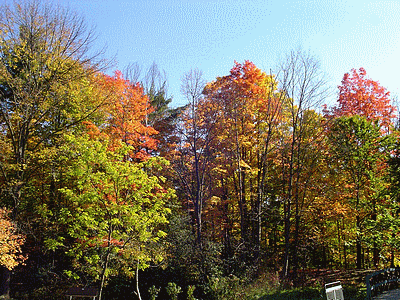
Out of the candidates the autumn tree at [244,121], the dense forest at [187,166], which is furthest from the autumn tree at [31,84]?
the autumn tree at [244,121]

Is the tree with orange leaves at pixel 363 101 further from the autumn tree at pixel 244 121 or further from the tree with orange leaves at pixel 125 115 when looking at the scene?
the tree with orange leaves at pixel 125 115

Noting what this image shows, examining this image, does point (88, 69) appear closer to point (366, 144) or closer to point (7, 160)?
point (7, 160)

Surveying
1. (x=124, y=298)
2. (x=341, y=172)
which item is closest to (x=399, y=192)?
(x=341, y=172)

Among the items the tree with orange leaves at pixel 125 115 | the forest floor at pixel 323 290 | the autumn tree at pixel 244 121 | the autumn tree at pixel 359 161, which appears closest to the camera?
the forest floor at pixel 323 290

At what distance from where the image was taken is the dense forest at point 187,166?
13.7 metres

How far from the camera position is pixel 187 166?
64.5ft

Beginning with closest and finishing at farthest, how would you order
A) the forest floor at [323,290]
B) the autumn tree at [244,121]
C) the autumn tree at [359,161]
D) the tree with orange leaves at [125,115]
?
1. the forest floor at [323,290]
2. the autumn tree at [359,161]
3. the tree with orange leaves at [125,115]
4. the autumn tree at [244,121]

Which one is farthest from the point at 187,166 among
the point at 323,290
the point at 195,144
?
the point at 323,290

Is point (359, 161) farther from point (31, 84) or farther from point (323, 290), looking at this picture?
point (31, 84)

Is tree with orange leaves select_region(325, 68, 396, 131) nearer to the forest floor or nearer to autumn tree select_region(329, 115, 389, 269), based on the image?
autumn tree select_region(329, 115, 389, 269)

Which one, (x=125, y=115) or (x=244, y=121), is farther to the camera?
(x=244, y=121)

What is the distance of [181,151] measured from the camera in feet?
63.0

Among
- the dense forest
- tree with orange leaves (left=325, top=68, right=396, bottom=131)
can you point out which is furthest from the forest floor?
tree with orange leaves (left=325, top=68, right=396, bottom=131)

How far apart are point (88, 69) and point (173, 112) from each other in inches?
391
